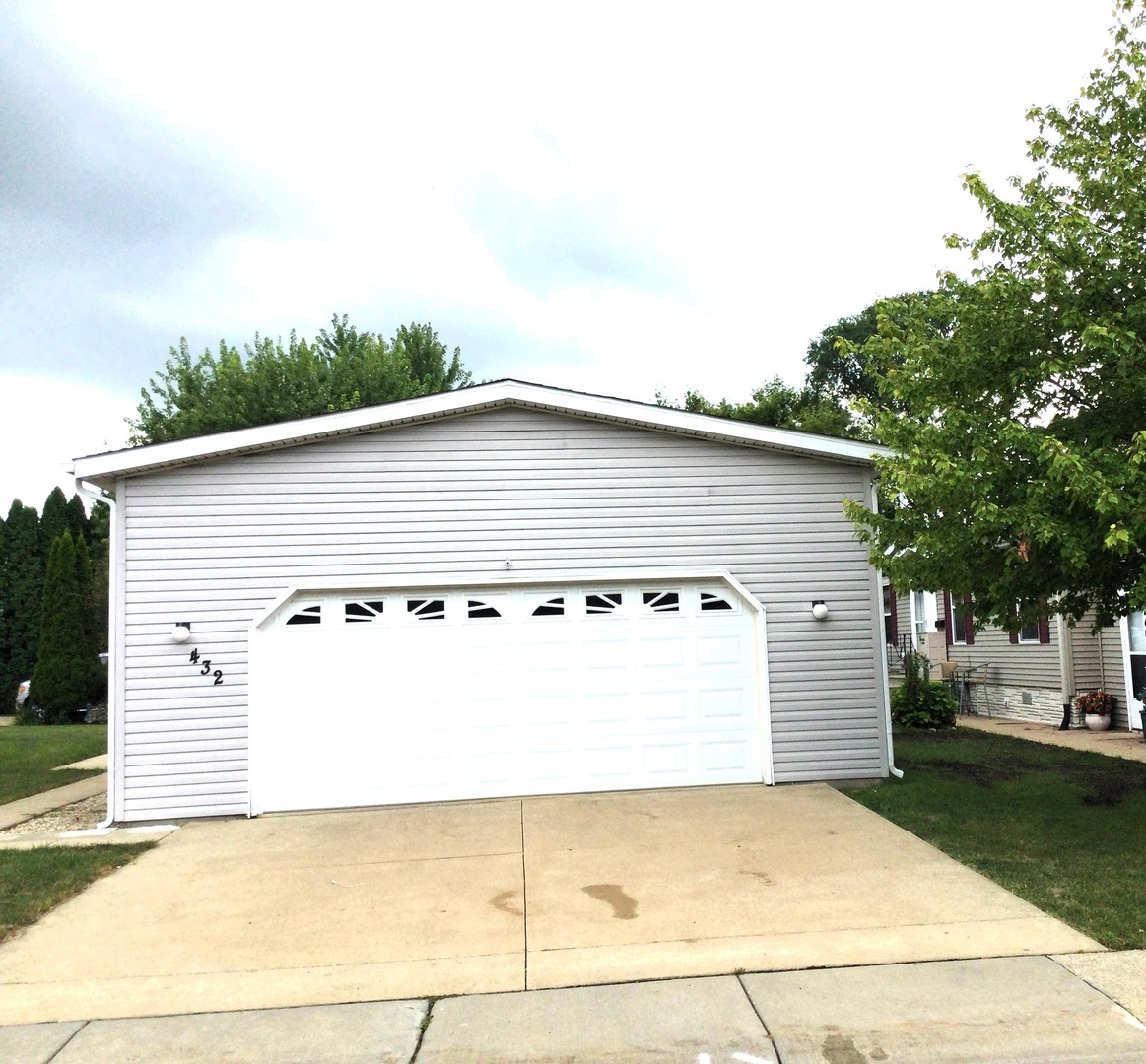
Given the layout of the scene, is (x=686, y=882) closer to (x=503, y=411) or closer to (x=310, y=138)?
(x=503, y=411)

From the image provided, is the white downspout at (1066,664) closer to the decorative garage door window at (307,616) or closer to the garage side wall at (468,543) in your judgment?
the garage side wall at (468,543)

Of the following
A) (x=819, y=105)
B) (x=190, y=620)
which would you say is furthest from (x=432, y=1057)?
(x=819, y=105)

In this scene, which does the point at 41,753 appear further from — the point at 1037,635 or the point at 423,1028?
the point at 1037,635

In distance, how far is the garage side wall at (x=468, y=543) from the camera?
889 cm

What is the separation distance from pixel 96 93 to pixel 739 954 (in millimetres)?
9298

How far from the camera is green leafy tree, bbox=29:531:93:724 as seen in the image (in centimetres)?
2083

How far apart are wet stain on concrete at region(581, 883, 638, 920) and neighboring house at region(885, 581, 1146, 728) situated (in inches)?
291

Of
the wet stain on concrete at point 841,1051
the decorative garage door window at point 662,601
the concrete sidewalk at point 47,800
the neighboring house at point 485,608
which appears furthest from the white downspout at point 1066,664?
the concrete sidewalk at point 47,800

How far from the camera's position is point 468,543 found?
9328 mm

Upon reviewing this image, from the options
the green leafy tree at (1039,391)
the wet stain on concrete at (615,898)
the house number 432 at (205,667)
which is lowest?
the wet stain on concrete at (615,898)

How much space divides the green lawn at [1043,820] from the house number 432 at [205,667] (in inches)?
251

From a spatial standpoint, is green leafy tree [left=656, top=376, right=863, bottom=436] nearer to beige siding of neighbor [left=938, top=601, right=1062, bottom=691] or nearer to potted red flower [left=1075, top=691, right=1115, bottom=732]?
beige siding of neighbor [left=938, top=601, right=1062, bottom=691]

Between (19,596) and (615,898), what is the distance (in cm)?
2289

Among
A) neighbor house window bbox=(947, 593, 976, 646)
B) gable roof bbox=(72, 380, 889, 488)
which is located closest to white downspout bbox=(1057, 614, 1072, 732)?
neighbor house window bbox=(947, 593, 976, 646)
